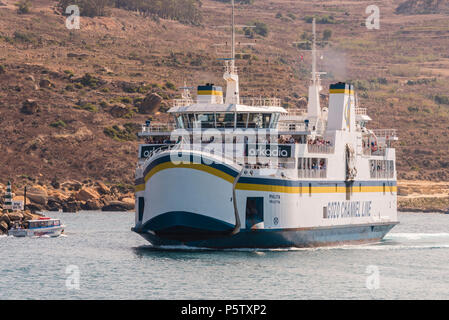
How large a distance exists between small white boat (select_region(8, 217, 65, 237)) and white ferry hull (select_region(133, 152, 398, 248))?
16080mm

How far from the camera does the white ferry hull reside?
168 feet

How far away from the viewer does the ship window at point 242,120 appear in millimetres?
57250

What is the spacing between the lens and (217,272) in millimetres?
47531

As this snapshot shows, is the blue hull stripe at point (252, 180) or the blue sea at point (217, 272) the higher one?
the blue hull stripe at point (252, 180)

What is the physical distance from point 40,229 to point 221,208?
24.5 m

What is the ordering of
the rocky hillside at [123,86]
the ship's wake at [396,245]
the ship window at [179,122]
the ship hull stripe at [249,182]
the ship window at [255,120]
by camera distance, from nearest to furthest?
the ship hull stripe at [249,182]
the ship's wake at [396,245]
the ship window at [255,120]
the ship window at [179,122]
the rocky hillside at [123,86]

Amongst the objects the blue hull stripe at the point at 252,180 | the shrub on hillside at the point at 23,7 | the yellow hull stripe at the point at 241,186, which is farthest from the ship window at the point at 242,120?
the shrub on hillside at the point at 23,7

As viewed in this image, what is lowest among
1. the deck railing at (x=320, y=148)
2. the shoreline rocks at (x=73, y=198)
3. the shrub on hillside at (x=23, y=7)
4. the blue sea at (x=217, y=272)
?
the shoreline rocks at (x=73, y=198)

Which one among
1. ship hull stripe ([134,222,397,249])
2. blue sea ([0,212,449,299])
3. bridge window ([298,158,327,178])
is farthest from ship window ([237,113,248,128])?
blue sea ([0,212,449,299])

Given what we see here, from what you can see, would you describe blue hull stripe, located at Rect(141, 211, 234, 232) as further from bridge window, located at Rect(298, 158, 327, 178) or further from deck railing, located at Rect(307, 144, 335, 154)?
deck railing, located at Rect(307, 144, 335, 154)

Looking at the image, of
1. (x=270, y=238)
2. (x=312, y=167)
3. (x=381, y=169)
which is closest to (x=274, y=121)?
(x=312, y=167)

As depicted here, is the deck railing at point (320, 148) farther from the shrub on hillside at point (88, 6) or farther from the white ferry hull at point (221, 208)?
the shrub on hillside at point (88, 6)

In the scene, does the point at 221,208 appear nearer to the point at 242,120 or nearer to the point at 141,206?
the point at 141,206

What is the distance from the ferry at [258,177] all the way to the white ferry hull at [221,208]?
0.05m
